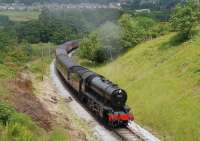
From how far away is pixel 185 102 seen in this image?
34469 millimetres

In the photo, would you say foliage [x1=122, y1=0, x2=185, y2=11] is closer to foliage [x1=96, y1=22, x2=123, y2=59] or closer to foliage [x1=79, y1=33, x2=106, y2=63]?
foliage [x1=96, y1=22, x2=123, y2=59]

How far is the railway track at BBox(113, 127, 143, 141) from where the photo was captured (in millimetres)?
29562

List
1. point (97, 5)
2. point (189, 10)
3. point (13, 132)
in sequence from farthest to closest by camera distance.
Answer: point (97, 5) → point (189, 10) → point (13, 132)

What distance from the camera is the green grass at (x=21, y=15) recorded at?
502ft

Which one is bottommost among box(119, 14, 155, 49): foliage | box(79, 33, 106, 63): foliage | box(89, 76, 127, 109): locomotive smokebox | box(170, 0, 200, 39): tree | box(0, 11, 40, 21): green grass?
box(0, 11, 40, 21): green grass

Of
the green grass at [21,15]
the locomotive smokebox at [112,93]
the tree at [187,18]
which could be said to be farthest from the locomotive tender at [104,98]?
the green grass at [21,15]

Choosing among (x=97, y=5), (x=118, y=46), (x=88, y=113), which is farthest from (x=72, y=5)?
(x=88, y=113)

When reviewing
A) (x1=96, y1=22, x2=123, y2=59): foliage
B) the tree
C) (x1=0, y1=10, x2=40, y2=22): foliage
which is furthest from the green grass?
the tree

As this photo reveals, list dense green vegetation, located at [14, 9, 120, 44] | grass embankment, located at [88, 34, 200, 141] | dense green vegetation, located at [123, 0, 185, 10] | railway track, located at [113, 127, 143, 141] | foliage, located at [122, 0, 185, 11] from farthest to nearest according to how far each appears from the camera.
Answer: dense green vegetation, located at [123, 0, 185, 10] → foliage, located at [122, 0, 185, 11] → dense green vegetation, located at [14, 9, 120, 44] → grass embankment, located at [88, 34, 200, 141] → railway track, located at [113, 127, 143, 141]

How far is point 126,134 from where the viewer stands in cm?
3109

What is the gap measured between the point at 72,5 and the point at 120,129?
11308cm

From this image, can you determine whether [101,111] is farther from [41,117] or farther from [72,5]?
[72,5]

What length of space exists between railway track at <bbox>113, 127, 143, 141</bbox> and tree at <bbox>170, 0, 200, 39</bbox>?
26204mm

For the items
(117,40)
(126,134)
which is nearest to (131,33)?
(117,40)
